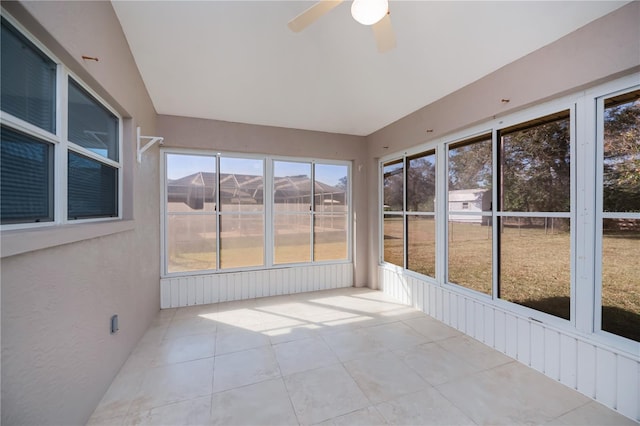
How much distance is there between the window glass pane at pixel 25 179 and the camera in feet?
3.85

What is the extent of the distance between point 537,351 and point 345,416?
172 centimetres

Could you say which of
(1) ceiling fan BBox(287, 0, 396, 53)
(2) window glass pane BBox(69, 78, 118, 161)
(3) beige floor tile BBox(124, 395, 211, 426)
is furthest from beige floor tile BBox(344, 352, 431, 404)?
(2) window glass pane BBox(69, 78, 118, 161)

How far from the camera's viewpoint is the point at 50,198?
57.9 inches

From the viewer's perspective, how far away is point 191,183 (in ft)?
12.1

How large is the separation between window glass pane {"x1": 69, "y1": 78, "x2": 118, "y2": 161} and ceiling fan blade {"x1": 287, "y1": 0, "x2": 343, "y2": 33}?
1463 mm

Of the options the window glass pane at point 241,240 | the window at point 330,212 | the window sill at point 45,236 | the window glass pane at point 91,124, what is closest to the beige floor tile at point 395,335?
the window at point 330,212

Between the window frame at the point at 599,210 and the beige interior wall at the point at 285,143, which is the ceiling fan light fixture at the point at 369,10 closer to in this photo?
the window frame at the point at 599,210

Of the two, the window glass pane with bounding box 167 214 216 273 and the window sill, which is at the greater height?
the window sill

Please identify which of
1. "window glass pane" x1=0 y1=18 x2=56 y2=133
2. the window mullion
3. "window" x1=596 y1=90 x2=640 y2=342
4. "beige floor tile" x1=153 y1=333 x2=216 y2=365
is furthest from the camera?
"beige floor tile" x1=153 y1=333 x2=216 y2=365

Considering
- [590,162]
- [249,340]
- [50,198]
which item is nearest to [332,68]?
[590,162]

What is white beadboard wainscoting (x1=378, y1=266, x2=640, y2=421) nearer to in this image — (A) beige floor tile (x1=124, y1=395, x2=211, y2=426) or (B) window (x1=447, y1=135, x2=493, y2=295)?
(B) window (x1=447, y1=135, x2=493, y2=295)

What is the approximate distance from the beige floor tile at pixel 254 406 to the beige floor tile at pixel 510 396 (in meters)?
1.16

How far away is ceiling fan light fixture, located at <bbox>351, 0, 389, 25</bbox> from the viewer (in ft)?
4.40

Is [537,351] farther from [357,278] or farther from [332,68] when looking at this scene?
[332,68]
